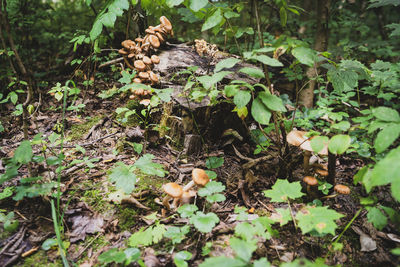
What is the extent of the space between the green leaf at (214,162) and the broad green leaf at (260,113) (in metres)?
1.12

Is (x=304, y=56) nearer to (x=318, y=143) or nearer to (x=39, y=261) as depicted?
(x=318, y=143)

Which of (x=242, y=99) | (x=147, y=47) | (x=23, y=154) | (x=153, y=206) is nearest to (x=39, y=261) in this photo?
(x=23, y=154)

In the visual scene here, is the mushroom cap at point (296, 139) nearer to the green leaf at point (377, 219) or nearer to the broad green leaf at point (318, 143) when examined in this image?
the broad green leaf at point (318, 143)

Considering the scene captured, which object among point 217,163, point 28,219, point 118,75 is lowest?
point 217,163

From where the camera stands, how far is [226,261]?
1298mm

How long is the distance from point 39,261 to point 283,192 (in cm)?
211

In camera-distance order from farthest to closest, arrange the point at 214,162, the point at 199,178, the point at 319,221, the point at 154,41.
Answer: the point at 154,41 → the point at 214,162 → the point at 199,178 → the point at 319,221

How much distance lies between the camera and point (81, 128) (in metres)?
3.39

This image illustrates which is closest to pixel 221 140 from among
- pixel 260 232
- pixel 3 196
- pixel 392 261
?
pixel 260 232

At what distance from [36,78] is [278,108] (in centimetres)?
515

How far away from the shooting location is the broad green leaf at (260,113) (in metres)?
1.80

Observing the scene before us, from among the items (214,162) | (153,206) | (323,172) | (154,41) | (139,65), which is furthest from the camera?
(154,41)

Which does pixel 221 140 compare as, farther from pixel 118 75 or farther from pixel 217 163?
pixel 118 75

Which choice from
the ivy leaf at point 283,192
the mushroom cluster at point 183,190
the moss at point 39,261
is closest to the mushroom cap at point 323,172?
the ivy leaf at point 283,192
